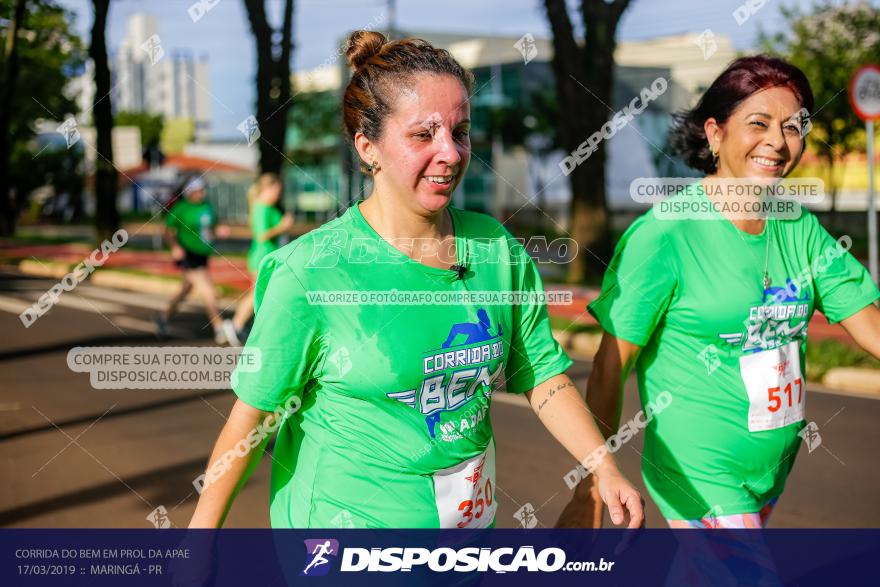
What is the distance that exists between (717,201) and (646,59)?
177 feet

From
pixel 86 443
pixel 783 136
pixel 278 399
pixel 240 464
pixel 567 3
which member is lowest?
pixel 86 443

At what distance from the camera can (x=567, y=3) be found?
46.2ft

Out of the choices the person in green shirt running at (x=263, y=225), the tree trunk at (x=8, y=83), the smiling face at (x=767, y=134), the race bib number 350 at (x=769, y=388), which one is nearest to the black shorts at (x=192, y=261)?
A: the person in green shirt running at (x=263, y=225)

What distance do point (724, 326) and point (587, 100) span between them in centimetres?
1222

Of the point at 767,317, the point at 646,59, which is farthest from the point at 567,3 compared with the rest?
the point at 646,59

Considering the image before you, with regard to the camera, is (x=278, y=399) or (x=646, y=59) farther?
(x=646, y=59)

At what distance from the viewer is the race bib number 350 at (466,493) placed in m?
2.15

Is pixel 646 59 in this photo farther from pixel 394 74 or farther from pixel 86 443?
pixel 394 74

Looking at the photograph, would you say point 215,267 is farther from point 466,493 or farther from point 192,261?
point 466,493

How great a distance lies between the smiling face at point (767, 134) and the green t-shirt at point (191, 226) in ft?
28.2

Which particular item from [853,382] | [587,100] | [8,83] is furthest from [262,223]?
[587,100]

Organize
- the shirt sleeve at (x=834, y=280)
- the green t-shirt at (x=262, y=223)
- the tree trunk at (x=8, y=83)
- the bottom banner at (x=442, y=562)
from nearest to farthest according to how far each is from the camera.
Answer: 1. the bottom banner at (x=442, y=562)
2. the shirt sleeve at (x=834, y=280)
3. the tree trunk at (x=8, y=83)
4. the green t-shirt at (x=262, y=223)

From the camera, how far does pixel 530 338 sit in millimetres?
2334

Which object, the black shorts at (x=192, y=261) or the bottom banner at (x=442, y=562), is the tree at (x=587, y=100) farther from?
the bottom banner at (x=442, y=562)
